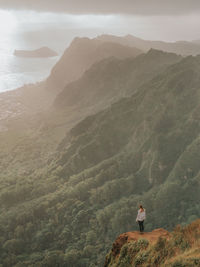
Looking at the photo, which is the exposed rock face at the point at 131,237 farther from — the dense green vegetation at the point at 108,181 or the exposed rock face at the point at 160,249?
the dense green vegetation at the point at 108,181

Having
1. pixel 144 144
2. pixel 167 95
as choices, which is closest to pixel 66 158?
pixel 144 144

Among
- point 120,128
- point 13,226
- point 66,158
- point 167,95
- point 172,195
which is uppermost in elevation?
point 167,95

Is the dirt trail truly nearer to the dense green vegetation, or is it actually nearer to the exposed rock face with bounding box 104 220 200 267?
the exposed rock face with bounding box 104 220 200 267

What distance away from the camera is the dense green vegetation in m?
103

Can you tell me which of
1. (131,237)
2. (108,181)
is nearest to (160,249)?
(131,237)

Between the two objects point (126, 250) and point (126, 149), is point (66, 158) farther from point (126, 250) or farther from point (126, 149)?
point (126, 250)

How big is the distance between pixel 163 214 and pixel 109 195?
28.0 m

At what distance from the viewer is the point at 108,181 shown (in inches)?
5015

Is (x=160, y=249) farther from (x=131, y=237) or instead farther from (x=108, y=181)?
(x=108, y=181)

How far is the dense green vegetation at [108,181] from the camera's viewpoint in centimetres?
10294

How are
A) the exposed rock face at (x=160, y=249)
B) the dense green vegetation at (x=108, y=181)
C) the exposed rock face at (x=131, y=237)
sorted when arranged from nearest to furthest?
the exposed rock face at (x=160, y=249) < the exposed rock face at (x=131, y=237) < the dense green vegetation at (x=108, y=181)

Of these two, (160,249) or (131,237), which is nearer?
(160,249)

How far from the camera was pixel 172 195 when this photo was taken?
345 ft

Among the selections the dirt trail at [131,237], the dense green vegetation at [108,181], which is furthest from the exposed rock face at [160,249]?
the dense green vegetation at [108,181]
